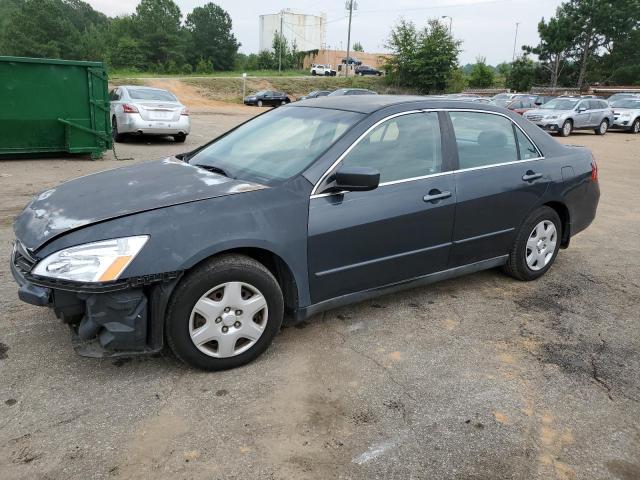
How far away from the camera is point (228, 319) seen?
3.12 meters

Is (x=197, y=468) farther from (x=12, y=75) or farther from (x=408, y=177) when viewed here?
(x=12, y=75)

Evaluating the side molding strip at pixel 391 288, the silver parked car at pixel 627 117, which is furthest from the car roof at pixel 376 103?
the silver parked car at pixel 627 117

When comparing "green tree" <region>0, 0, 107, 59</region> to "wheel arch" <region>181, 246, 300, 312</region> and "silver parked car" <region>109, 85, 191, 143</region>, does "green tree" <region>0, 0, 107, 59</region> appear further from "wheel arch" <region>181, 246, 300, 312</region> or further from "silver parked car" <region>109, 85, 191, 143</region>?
"wheel arch" <region>181, 246, 300, 312</region>

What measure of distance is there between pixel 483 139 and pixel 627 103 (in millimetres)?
24827

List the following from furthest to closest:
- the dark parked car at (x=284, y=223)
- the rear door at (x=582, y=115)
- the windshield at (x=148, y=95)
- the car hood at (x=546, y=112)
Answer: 1. the rear door at (x=582, y=115)
2. the car hood at (x=546, y=112)
3. the windshield at (x=148, y=95)
4. the dark parked car at (x=284, y=223)

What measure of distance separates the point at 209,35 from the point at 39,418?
3342 inches

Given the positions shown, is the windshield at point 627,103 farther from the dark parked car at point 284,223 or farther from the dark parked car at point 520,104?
the dark parked car at point 284,223

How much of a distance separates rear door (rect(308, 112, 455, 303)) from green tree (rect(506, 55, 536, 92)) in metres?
61.9

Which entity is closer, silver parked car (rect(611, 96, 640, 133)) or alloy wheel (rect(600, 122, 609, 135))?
alloy wheel (rect(600, 122, 609, 135))

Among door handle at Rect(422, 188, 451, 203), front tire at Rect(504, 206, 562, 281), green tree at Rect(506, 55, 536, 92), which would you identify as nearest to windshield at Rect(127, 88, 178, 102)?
front tire at Rect(504, 206, 562, 281)

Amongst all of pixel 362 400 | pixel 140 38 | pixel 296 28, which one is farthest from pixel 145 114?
pixel 296 28

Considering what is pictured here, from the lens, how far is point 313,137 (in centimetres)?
378

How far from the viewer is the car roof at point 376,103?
3.90 m

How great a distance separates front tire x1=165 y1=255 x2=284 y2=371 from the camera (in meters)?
2.99
